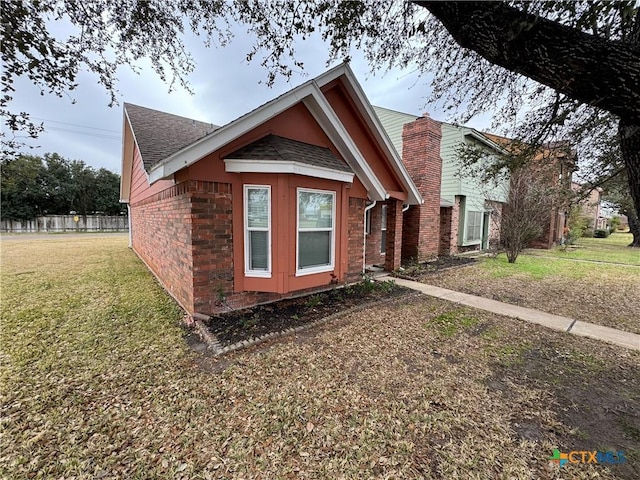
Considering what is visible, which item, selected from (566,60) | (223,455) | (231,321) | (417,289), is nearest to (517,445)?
(223,455)

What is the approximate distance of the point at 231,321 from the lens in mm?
4637

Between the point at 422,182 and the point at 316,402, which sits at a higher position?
the point at 422,182

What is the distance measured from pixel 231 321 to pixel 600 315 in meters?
7.52

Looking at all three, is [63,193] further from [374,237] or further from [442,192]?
[442,192]

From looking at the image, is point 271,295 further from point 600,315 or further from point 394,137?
point 394,137

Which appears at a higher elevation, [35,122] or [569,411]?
[35,122]

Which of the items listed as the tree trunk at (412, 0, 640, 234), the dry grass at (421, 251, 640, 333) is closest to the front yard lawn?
the dry grass at (421, 251, 640, 333)

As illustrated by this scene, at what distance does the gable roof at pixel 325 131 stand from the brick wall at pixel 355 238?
59cm

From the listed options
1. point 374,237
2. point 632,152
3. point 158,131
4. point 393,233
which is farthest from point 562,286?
point 158,131

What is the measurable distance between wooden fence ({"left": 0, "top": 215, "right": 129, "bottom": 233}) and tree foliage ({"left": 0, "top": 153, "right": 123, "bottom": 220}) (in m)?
1.23

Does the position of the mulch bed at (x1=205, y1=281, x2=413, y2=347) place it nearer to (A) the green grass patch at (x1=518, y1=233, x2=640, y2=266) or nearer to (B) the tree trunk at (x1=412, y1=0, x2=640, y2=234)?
(B) the tree trunk at (x1=412, y1=0, x2=640, y2=234)

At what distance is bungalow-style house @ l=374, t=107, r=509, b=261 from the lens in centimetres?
1030

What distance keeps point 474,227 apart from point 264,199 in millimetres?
13322

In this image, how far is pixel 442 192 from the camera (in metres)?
12.6
